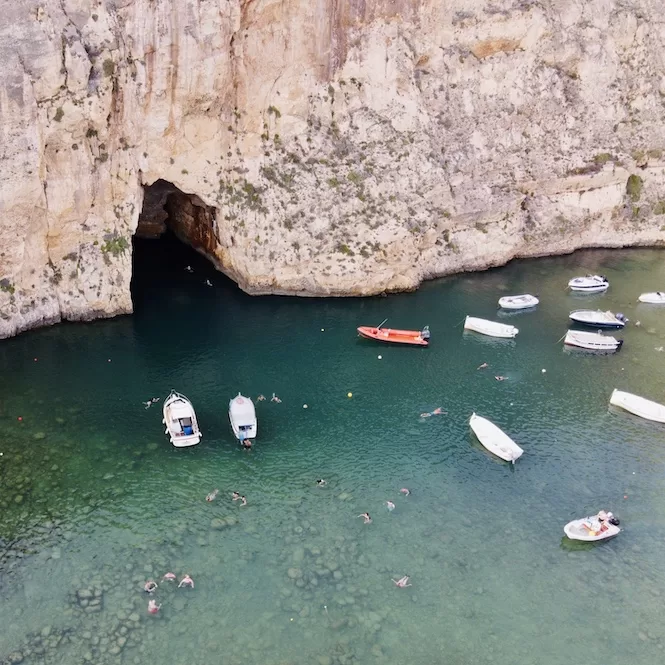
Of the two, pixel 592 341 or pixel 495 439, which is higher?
pixel 592 341

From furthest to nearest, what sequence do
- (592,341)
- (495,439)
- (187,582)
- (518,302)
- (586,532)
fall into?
(518,302) → (592,341) → (495,439) → (586,532) → (187,582)

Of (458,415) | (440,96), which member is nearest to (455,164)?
(440,96)

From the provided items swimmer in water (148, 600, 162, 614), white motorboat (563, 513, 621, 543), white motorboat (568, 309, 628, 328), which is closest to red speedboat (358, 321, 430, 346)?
white motorboat (568, 309, 628, 328)

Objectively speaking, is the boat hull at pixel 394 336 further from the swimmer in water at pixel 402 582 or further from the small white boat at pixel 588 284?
the swimmer in water at pixel 402 582

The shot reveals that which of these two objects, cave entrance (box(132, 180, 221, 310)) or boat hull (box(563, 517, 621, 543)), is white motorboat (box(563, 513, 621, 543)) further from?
cave entrance (box(132, 180, 221, 310))

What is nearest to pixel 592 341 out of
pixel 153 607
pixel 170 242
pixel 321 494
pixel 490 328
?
pixel 490 328

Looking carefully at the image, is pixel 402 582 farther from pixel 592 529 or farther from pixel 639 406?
pixel 639 406

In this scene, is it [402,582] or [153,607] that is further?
[402,582]
